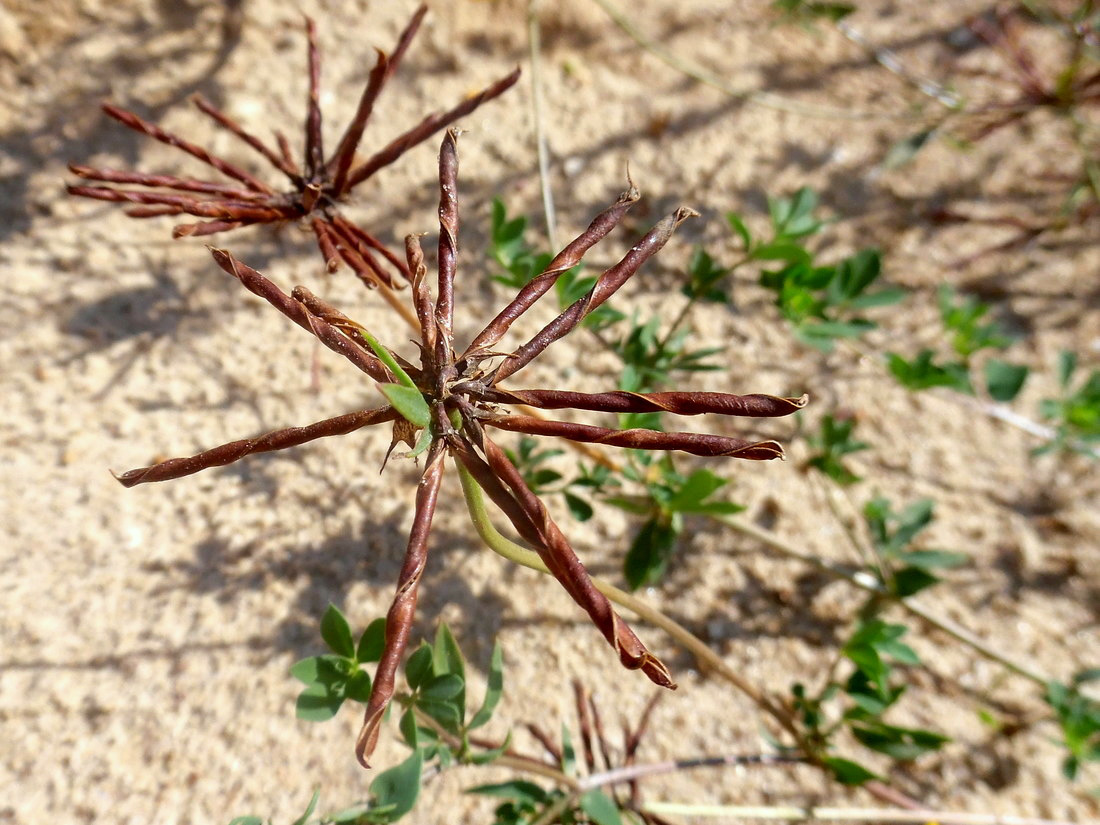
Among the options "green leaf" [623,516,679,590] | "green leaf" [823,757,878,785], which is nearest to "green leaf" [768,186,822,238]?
"green leaf" [623,516,679,590]

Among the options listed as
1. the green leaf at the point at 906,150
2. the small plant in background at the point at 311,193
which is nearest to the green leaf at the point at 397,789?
the small plant in background at the point at 311,193

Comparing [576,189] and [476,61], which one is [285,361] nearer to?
[576,189]

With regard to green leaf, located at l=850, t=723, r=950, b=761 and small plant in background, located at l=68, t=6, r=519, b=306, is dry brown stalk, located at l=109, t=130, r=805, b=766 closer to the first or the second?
small plant in background, located at l=68, t=6, r=519, b=306

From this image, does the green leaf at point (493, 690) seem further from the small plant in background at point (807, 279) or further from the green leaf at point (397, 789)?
the small plant in background at point (807, 279)

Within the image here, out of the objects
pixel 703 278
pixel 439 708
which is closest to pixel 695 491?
pixel 703 278

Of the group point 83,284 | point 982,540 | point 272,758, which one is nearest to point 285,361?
point 83,284

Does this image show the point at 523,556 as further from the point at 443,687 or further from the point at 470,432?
the point at 443,687
